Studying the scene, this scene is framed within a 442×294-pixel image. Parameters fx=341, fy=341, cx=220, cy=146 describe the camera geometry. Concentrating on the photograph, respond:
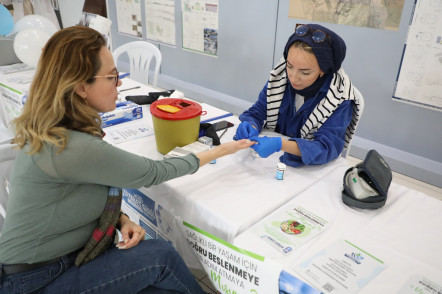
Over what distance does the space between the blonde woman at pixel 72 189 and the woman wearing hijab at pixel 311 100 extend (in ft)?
1.90

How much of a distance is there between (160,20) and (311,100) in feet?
11.3

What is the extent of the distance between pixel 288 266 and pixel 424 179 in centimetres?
230

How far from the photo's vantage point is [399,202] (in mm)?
1233

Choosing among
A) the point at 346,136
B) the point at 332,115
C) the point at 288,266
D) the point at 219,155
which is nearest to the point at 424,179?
the point at 346,136

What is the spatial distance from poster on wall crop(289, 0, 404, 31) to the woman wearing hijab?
147 cm

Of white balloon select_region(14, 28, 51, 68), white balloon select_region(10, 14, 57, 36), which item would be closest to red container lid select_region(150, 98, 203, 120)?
white balloon select_region(14, 28, 51, 68)

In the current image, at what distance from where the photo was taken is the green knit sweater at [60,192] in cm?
103

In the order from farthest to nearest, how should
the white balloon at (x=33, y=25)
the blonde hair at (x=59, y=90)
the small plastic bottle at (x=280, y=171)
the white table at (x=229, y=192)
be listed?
the white balloon at (x=33, y=25) < the small plastic bottle at (x=280, y=171) < the white table at (x=229, y=192) < the blonde hair at (x=59, y=90)

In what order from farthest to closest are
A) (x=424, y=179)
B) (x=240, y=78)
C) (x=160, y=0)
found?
1. (x=160, y=0)
2. (x=240, y=78)
3. (x=424, y=179)

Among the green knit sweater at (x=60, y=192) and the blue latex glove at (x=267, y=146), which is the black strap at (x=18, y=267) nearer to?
the green knit sweater at (x=60, y=192)

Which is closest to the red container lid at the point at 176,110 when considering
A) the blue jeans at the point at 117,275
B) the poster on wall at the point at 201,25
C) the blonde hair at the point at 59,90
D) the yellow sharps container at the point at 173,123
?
the yellow sharps container at the point at 173,123

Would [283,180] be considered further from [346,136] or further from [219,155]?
[346,136]

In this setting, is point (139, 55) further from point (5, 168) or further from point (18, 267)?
point (18, 267)

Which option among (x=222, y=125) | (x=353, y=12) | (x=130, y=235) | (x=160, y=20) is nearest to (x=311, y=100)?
(x=222, y=125)
